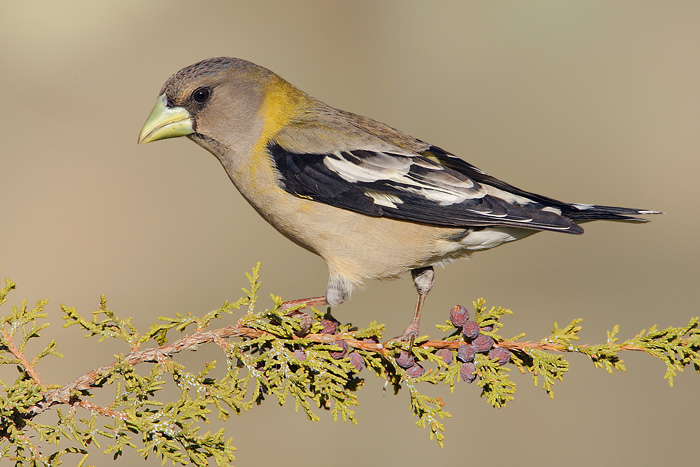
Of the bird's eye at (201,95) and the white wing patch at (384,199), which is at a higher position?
the bird's eye at (201,95)

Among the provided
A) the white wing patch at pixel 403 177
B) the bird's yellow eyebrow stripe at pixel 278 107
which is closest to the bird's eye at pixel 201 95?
the bird's yellow eyebrow stripe at pixel 278 107

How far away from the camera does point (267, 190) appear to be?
3264mm

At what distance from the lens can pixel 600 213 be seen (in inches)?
126

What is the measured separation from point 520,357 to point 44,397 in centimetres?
197

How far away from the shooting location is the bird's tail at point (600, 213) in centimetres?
314

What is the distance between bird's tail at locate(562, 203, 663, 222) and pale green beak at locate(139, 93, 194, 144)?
2.12 m

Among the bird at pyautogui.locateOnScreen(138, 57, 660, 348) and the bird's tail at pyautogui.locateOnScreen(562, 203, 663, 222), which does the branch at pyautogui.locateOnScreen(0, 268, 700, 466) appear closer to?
the bird at pyautogui.locateOnScreen(138, 57, 660, 348)

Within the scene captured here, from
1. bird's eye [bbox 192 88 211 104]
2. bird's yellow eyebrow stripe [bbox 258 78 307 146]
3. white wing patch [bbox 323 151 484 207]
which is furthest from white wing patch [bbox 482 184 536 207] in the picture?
bird's eye [bbox 192 88 211 104]

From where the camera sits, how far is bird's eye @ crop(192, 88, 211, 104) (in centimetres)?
349

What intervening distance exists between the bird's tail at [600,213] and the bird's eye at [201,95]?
206 cm

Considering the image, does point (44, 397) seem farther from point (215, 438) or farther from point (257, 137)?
point (257, 137)

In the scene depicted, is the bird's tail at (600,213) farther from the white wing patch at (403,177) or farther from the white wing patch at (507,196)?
the white wing patch at (403,177)

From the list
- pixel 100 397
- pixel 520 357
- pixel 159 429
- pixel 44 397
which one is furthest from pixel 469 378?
pixel 100 397

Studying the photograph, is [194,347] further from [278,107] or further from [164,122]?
[278,107]
